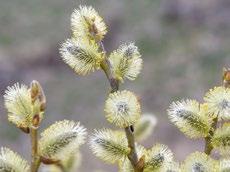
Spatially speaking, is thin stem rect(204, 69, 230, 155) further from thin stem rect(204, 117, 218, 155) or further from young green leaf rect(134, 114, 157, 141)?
young green leaf rect(134, 114, 157, 141)

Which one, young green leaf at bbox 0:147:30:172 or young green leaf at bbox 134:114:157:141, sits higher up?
young green leaf at bbox 134:114:157:141

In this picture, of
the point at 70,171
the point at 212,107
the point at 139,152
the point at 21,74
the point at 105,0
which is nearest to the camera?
the point at 212,107

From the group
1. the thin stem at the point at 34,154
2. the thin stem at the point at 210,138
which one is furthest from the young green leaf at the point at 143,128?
the thin stem at the point at 34,154

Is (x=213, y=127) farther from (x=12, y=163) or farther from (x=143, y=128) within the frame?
(x=143, y=128)

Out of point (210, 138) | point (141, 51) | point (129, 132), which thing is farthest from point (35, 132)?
point (141, 51)

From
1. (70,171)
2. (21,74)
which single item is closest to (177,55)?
(21,74)

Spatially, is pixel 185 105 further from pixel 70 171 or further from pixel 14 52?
pixel 14 52

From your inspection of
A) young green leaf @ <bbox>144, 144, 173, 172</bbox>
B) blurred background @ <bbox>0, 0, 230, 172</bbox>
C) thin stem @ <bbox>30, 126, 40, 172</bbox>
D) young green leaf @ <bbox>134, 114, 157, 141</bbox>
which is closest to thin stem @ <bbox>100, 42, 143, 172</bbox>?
young green leaf @ <bbox>144, 144, 173, 172</bbox>

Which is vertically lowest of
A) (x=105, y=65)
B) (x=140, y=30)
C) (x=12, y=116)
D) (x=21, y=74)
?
(x=12, y=116)

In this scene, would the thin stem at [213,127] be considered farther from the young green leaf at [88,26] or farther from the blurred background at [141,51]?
the blurred background at [141,51]
